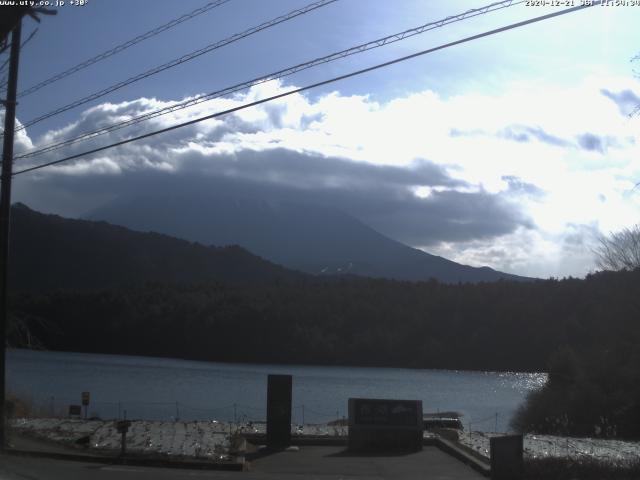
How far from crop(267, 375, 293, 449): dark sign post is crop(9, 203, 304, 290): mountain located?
9338 centimetres

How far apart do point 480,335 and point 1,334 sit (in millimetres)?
73653

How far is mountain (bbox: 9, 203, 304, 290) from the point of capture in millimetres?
118062

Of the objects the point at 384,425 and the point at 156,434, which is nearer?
the point at 384,425

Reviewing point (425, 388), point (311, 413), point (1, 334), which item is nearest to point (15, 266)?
point (425, 388)

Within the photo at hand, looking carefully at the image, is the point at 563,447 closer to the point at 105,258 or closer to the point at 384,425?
the point at 384,425

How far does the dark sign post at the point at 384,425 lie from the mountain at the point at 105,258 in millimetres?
94310

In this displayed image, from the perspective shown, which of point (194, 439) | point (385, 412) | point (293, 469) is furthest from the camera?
point (194, 439)

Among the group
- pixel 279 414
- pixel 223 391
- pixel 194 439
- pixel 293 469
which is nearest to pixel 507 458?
pixel 293 469

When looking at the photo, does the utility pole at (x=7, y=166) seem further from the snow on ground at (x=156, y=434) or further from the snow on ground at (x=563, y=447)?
the snow on ground at (x=563, y=447)

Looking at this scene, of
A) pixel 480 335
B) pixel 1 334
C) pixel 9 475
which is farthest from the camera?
pixel 480 335

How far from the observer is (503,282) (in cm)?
9712

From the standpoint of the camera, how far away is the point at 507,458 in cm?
1508

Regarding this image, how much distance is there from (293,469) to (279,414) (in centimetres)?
312

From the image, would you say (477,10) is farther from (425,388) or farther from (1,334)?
(425,388)
